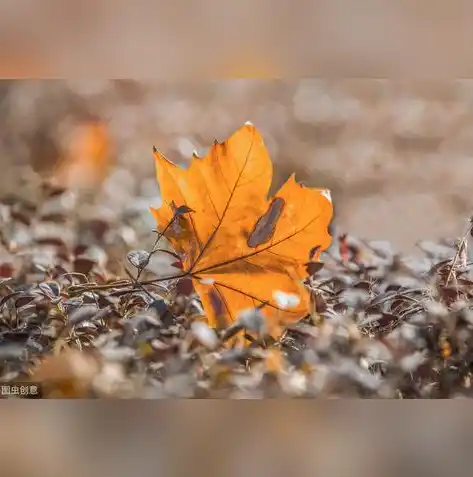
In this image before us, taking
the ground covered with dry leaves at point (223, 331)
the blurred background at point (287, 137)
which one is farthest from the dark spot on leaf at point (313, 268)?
the blurred background at point (287, 137)

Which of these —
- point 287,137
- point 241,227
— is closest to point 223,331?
point 241,227

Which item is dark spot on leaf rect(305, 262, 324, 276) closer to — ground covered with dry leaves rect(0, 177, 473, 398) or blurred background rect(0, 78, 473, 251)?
ground covered with dry leaves rect(0, 177, 473, 398)

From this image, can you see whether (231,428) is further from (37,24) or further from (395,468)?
(37,24)

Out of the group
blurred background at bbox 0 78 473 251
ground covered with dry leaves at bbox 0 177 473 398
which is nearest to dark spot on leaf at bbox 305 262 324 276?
ground covered with dry leaves at bbox 0 177 473 398

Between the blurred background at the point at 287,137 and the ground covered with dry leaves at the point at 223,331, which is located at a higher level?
the blurred background at the point at 287,137

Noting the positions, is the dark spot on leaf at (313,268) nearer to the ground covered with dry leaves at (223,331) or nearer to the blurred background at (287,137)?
the ground covered with dry leaves at (223,331)

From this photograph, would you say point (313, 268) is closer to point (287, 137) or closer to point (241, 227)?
point (241, 227)
